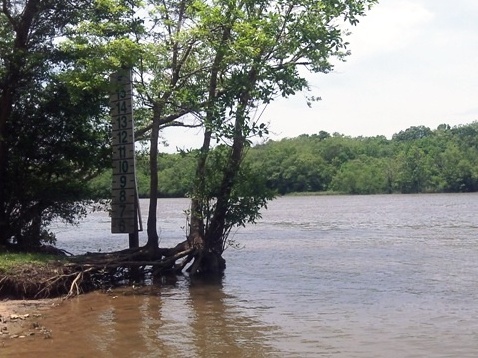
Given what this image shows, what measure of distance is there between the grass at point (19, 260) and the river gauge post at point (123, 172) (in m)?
2.16

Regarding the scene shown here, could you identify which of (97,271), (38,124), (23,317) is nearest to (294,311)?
(97,271)

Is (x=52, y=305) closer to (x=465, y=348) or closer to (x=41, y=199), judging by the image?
(x=41, y=199)

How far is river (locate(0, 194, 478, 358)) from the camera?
433 inches

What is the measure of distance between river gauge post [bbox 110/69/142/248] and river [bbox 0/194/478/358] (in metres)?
1.87

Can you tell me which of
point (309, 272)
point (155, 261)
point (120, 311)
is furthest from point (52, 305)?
point (309, 272)

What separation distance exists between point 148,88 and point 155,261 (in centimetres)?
427

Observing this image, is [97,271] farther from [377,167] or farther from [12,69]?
[377,167]

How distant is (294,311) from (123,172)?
5890 millimetres

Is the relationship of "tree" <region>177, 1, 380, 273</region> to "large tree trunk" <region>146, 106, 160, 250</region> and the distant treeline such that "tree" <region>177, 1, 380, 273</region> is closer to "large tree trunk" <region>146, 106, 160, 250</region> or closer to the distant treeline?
"large tree trunk" <region>146, 106, 160, 250</region>

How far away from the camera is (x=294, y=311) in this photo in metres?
14.2

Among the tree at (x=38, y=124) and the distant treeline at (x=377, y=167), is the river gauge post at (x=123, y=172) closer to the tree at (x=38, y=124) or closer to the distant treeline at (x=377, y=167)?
the tree at (x=38, y=124)

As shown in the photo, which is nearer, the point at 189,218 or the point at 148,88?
the point at 148,88

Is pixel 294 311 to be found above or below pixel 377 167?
below

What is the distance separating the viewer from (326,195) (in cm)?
9069
